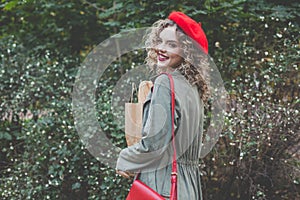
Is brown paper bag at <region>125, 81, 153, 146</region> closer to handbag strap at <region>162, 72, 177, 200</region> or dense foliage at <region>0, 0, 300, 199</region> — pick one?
handbag strap at <region>162, 72, 177, 200</region>

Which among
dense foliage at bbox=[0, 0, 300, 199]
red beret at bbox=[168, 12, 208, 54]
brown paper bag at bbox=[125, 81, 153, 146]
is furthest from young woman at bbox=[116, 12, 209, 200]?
dense foliage at bbox=[0, 0, 300, 199]

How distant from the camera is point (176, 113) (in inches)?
93.0

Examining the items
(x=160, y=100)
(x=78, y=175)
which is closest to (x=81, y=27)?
(x=78, y=175)

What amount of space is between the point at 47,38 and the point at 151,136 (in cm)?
445

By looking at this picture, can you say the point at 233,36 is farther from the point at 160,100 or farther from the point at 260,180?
the point at 160,100

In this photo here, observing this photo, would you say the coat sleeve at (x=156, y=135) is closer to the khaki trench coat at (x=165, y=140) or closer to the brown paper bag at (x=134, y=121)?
the khaki trench coat at (x=165, y=140)

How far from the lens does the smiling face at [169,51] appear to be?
2.53 metres

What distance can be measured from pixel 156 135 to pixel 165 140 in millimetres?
51

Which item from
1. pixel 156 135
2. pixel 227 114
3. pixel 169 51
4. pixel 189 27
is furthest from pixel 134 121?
pixel 227 114

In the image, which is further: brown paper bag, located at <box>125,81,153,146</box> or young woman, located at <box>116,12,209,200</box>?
brown paper bag, located at <box>125,81,153,146</box>

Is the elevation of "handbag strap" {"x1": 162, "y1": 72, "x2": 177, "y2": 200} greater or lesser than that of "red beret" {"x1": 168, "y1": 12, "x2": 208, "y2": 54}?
lesser

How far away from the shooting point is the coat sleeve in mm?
2334

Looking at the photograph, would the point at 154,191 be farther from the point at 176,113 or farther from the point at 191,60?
the point at 191,60

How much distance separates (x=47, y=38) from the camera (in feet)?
21.3
